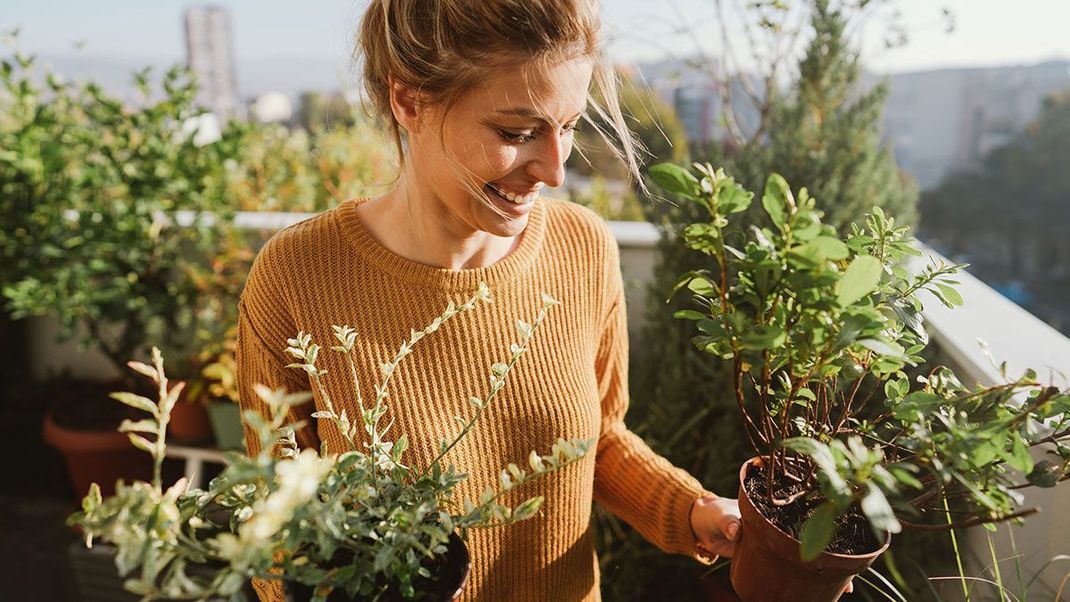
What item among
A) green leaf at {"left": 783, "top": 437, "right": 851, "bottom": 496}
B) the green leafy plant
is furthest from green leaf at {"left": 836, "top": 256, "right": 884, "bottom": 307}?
the green leafy plant

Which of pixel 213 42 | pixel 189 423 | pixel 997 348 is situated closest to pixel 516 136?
pixel 997 348

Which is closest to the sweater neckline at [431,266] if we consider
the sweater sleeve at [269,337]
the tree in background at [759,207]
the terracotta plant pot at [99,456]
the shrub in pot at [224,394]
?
the sweater sleeve at [269,337]

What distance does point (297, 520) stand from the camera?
1.55 feet

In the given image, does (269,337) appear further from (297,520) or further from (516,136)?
(297,520)

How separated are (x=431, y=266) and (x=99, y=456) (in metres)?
2.08

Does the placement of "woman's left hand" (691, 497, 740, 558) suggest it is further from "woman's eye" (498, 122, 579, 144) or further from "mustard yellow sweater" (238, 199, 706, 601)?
"woman's eye" (498, 122, 579, 144)

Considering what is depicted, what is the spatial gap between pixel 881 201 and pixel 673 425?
0.84 metres

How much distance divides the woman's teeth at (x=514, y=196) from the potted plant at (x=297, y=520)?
11.2 inches

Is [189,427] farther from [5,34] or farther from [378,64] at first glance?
[378,64]

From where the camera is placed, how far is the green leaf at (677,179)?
601 mm

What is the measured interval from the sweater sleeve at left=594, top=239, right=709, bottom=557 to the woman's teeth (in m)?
0.29

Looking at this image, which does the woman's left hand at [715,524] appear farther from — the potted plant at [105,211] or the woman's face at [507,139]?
the potted plant at [105,211]

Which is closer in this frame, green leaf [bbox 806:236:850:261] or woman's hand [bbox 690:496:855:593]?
green leaf [bbox 806:236:850:261]

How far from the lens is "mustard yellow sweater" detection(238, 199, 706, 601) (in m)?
1.07
